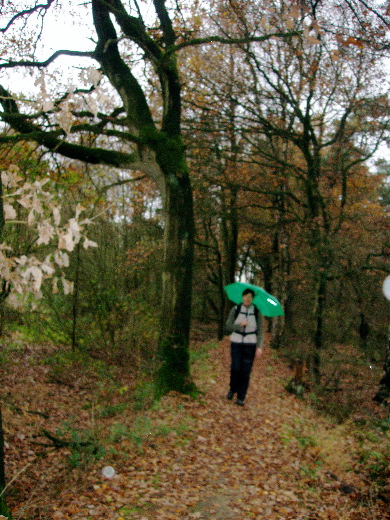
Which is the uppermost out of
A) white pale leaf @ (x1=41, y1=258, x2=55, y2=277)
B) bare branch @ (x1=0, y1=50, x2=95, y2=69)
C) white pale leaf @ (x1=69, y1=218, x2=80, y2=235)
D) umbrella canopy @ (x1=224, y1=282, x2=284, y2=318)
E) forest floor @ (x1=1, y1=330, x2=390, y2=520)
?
bare branch @ (x1=0, y1=50, x2=95, y2=69)

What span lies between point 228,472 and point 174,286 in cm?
317

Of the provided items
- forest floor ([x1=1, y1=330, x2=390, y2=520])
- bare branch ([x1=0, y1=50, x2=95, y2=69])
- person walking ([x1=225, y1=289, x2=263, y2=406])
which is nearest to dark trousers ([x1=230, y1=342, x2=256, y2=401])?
person walking ([x1=225, y1=289, x2=263, y2=406])

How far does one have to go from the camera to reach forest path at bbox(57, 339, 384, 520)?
509cm

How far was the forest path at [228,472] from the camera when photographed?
16.7ft

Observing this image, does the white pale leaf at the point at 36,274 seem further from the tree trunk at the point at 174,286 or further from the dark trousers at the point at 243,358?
the dark trousers at the point at 243,358

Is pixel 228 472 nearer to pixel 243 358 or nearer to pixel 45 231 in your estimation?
pixel 243 358

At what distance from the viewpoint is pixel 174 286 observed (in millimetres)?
8219

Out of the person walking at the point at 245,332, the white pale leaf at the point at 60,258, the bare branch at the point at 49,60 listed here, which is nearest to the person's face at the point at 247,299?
the person walking at the point at 245,332

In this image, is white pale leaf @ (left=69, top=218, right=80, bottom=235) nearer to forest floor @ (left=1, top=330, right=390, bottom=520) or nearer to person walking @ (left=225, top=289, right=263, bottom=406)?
forest floor @ (left=1, top=330, right=390, bottom=520)

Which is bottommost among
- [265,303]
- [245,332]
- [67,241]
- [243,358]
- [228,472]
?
[228,472]

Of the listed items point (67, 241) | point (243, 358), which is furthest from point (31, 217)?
point (243, 358)

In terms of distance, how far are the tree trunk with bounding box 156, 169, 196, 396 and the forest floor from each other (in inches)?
17.3

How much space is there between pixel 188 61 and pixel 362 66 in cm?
506

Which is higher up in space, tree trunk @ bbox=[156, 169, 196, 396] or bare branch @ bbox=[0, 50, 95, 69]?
→ bare branch @ bbox=[0, 50, 95, 69]
